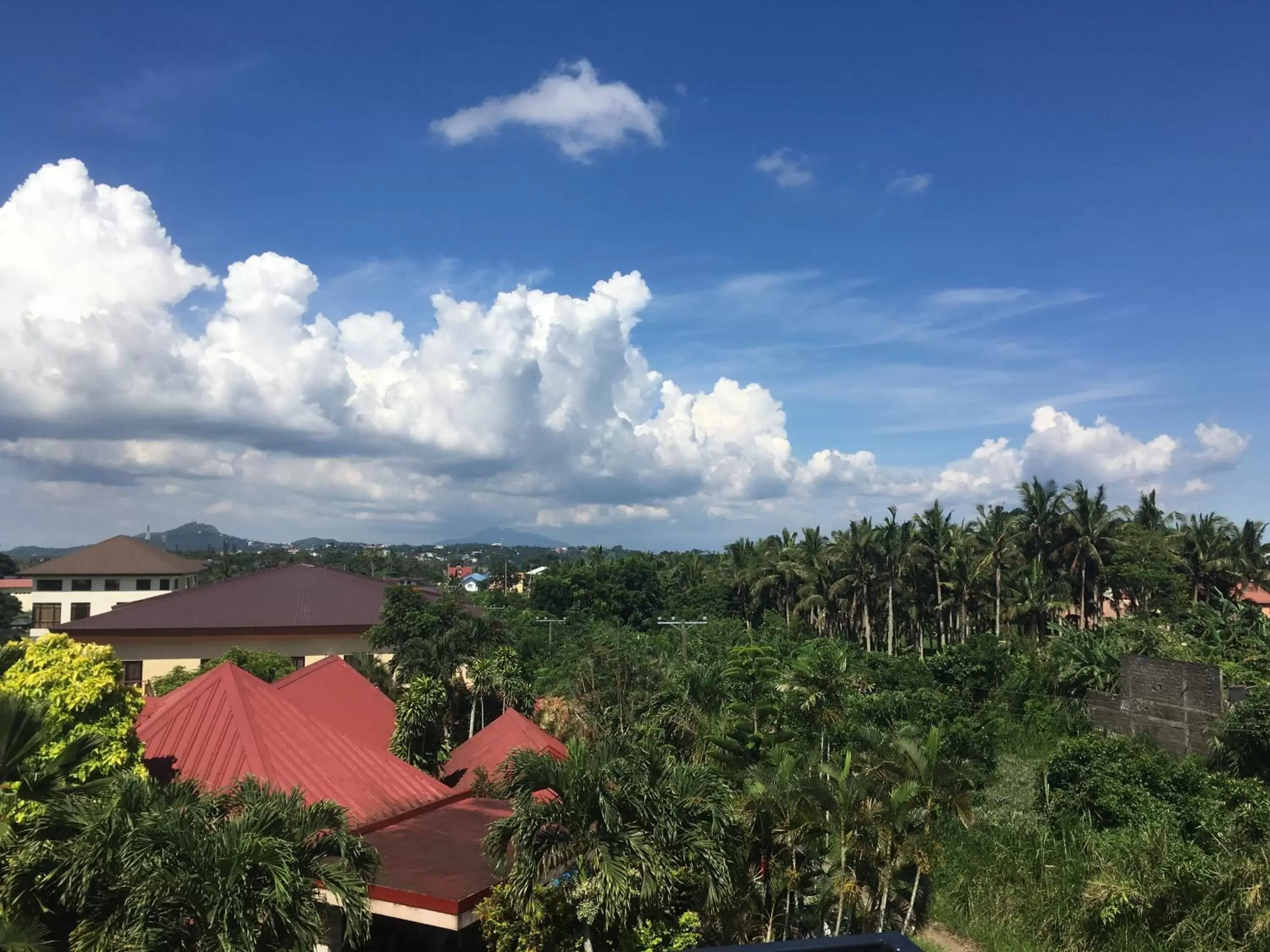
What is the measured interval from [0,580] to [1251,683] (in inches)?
4675

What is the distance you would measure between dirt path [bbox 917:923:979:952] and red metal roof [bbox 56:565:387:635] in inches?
1008

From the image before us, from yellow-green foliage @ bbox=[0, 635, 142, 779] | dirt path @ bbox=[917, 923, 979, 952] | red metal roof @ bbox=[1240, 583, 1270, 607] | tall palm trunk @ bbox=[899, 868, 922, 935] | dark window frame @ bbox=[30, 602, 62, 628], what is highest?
yellow-green foliage @ bbox=[0, 635, 142, 779]

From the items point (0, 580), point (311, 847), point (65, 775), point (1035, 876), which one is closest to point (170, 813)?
point (311, 847)

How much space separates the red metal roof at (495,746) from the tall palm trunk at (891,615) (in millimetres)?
31023

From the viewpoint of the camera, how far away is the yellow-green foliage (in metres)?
10.4

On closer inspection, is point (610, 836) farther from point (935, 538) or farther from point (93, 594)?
point (93, 594)

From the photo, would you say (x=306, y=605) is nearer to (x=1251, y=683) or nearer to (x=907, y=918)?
(x=907, y=918)

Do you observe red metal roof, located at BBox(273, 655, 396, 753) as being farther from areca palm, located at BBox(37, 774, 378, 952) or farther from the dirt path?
the dirt path

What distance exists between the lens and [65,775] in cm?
998

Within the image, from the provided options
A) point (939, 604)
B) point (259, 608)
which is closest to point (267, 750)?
point (259, 608)

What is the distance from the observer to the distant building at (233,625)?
3459cm

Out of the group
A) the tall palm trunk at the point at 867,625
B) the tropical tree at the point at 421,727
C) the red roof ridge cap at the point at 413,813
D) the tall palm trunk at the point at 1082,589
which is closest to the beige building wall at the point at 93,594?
the tropical tree at the point at 421,727

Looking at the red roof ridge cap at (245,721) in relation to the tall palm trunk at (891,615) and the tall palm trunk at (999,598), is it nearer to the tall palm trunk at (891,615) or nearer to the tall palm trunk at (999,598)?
the tall palm trunk at (891,615)

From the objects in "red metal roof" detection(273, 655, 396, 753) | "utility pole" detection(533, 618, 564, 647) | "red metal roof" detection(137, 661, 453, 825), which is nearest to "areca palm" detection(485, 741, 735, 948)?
"red metal roof" detection(137, 661, 453, 825)
